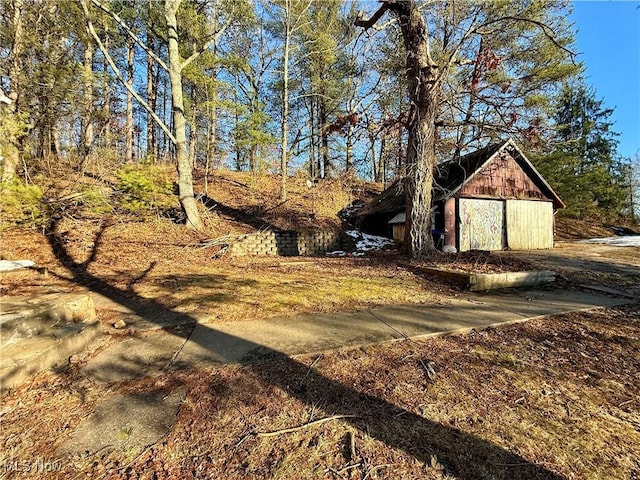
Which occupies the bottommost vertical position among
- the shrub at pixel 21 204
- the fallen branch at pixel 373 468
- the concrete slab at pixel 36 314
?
the fallen branch at pixel 373 468

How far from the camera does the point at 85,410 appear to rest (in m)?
2.03

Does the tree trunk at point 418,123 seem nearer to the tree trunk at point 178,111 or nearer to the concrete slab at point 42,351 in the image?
the concrete slab at point 42,351

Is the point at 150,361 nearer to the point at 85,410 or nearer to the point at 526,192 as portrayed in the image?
the point at 85,410

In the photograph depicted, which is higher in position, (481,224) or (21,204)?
(21,204)

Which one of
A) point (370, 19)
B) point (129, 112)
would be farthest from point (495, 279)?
point (129, 112)

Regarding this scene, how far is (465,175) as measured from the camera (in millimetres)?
12703

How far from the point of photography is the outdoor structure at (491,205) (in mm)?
13008

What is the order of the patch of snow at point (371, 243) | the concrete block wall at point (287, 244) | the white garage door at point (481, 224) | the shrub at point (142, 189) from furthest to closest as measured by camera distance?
1. the patch of snow at point (371, 243)
2. the white garage door at point (481, 224)
3. the concrete block wall at point (287, 244)
4. the shrub at point (142, 189)

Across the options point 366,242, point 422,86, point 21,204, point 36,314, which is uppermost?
point 422,86

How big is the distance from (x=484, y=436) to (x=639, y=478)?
0.69 metres

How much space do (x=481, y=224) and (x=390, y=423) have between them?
45.7 ft

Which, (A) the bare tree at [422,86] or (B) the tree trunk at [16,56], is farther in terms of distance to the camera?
(B) the tree trunk at [16,56]

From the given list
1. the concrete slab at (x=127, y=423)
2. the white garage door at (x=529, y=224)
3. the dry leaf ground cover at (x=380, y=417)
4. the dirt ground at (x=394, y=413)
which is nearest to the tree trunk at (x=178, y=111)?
the dirt ground at (x=394, y=413)

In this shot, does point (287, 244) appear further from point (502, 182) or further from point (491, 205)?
point (502, 182)
